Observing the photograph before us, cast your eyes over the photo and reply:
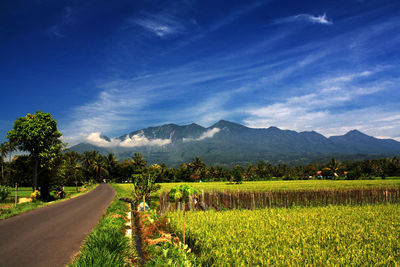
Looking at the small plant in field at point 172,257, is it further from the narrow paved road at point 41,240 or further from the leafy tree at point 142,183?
the leafy tree at point 142,183

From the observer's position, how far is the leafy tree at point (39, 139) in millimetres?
24500

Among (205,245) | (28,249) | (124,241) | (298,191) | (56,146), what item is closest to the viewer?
(205,245)

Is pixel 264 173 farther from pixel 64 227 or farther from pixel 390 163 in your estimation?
pixel 64 227

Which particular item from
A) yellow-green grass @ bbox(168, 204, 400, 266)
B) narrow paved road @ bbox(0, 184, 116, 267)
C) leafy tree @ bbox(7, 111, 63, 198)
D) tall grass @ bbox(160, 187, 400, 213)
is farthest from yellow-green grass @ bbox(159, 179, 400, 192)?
leafy tree @ bbox(7, 111, 63, 198)

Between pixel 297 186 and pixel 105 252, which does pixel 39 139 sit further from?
pixel 297 186

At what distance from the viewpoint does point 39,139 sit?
992 inches

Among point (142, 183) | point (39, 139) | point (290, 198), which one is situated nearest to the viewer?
point (142, 183)

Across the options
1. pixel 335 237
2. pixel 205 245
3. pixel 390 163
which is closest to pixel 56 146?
pixel 205 245

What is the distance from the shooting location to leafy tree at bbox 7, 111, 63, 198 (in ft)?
80.4

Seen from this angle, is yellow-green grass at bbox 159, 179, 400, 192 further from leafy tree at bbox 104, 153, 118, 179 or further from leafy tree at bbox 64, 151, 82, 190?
leafy tree at bbox 104, 153, 118, 179

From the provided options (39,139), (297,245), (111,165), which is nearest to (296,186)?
(297,245)

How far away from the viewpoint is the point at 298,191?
1997 cm

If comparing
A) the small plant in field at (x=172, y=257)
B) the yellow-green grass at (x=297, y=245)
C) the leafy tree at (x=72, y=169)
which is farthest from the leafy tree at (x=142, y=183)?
the leafy tree at (x=72, y=169)

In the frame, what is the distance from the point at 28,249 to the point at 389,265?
9202 millimetres
